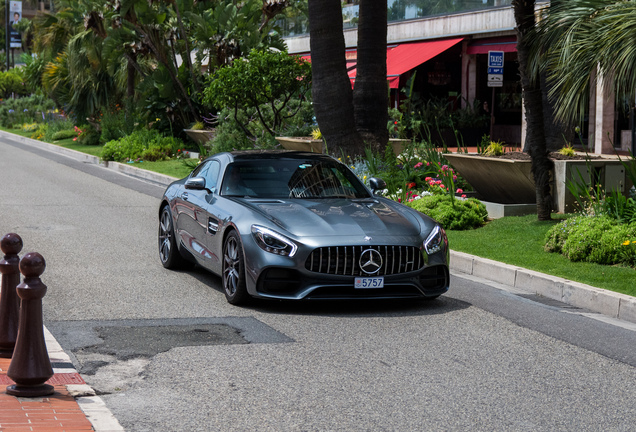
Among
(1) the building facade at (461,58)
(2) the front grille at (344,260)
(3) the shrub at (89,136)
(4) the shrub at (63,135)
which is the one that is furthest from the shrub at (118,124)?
(2) the front grille at (344,260)

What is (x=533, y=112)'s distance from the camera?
12828 mm

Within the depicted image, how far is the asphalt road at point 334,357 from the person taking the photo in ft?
16.9

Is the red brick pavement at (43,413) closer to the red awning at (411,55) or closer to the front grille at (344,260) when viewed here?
the front grille at (344,260)

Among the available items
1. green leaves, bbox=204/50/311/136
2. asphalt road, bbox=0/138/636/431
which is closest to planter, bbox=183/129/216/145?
green leaves, bbox=204/50/311/136

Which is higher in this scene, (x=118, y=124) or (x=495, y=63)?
(x=495, y=63)

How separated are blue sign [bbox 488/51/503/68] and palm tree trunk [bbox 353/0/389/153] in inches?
164

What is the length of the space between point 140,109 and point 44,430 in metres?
28.6

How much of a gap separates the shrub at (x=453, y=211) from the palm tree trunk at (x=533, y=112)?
0.89 meters

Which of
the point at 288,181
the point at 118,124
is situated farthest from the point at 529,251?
the point at 118,124

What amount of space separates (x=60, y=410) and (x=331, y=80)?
12.9m

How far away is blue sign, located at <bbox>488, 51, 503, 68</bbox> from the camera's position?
21.0 metres

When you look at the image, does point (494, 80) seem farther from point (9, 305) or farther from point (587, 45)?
point (9, 305)

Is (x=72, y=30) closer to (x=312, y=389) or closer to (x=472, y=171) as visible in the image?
(x=472, y=171)

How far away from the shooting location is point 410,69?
95.8 ft
